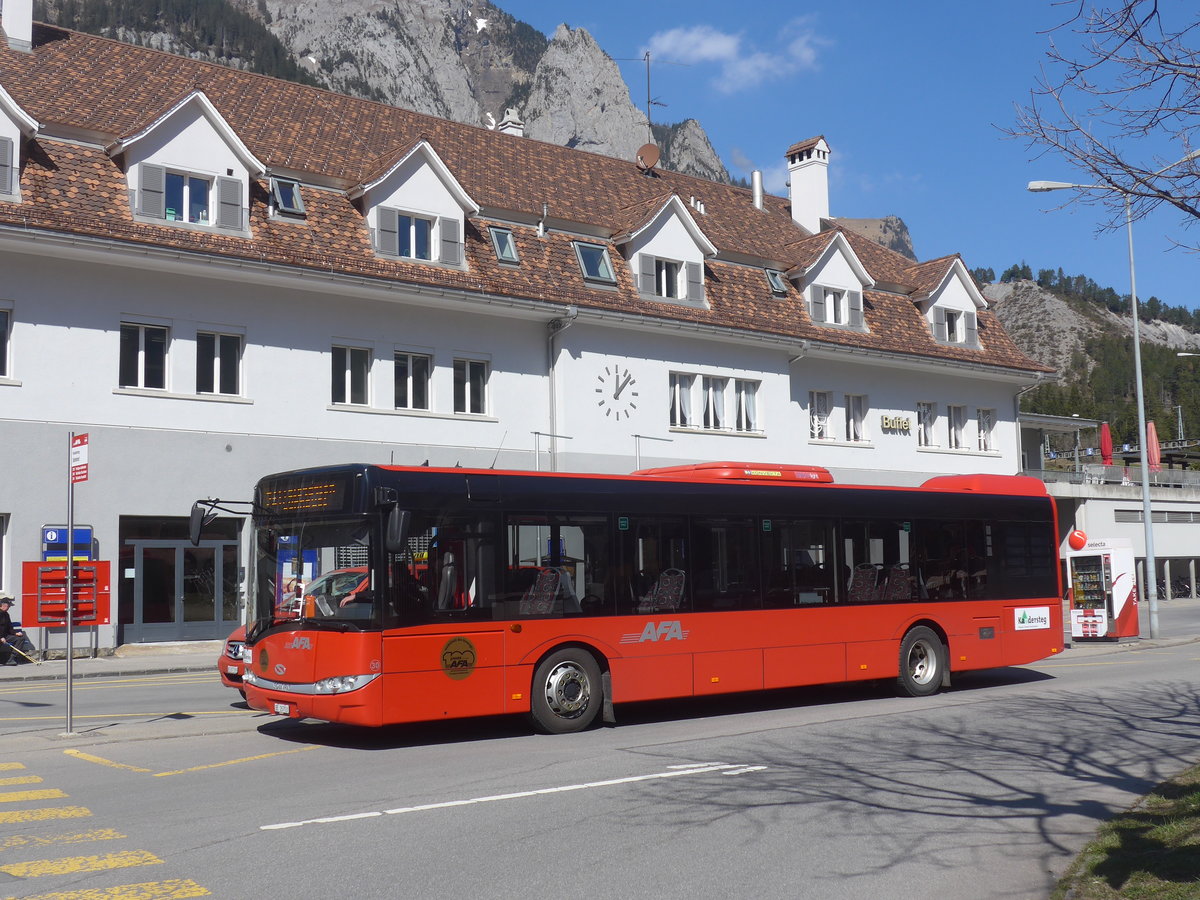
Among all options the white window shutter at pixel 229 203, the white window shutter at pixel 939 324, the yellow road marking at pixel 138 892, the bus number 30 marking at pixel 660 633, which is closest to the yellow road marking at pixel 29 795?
the yellow road marking at pixel 138 892

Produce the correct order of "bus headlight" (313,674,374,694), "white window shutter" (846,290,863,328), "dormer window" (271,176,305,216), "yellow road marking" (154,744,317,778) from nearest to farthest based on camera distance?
"yellow road marking" (154,744,317,778) → "bus headlight" (313,674,374,694) → "dormer window" (271,176,305,216) → "white window shutter" (846,290,863,328)

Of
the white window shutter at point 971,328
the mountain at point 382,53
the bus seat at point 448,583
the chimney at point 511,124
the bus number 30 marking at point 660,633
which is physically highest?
the mountain at point 382,53

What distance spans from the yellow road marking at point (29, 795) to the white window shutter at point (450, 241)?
20.5 meters

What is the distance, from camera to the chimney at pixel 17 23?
2791cm

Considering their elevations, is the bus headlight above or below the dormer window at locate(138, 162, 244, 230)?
below

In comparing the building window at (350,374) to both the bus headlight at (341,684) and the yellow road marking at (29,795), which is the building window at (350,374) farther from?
the yellow road marking at (29,795)

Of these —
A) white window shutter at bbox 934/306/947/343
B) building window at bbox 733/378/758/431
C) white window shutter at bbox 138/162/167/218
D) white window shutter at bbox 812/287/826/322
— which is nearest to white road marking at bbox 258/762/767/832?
white window shutter at bbox 138/162/167/218

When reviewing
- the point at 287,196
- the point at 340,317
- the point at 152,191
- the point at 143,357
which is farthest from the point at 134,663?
the point at 287,196

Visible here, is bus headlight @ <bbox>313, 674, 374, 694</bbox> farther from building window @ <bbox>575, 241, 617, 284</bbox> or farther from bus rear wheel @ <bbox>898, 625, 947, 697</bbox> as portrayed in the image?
building window @ <bbox>575, 241, 617, 284</bbox>

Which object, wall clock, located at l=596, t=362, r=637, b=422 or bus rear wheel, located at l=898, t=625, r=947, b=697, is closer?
bus rear wheel, located at l=898, t=625, r=947, b=697

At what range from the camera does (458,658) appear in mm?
11984

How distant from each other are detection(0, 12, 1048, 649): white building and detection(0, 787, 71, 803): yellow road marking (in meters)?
15.0

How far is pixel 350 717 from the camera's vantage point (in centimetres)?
1137

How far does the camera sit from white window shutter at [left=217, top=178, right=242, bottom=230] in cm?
2564
